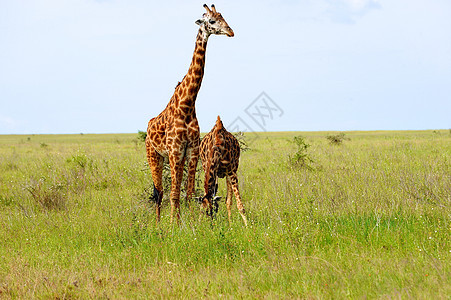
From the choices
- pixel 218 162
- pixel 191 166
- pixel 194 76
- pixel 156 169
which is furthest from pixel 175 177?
pixel 194 76

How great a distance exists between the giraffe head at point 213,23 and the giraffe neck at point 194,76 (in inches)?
8.5

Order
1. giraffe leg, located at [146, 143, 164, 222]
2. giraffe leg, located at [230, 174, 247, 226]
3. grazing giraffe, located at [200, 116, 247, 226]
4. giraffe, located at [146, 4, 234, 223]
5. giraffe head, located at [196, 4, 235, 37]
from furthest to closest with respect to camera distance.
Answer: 1. giraffe leg, located at [146, 143, 164, 222]
2. giraffe leg, located at [230, 174, 247, 226]
3. giraffe, located at [146, 4, 234, 223]
4. grazing giraffe, located at [200, 116, 247, 226]
5. giraffe head, located at [196, 4, 235, 37]

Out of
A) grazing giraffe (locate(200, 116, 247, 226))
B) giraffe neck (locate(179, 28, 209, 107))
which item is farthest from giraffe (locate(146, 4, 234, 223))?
grazing giraffe (locate(200, 116, 247, 226))

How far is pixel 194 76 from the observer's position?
6.48 m

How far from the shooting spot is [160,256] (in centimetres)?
522

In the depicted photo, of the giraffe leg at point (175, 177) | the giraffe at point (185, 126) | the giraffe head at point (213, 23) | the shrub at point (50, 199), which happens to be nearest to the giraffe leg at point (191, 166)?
the giraffe at point (185, 126)

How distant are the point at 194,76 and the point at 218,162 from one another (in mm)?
1432

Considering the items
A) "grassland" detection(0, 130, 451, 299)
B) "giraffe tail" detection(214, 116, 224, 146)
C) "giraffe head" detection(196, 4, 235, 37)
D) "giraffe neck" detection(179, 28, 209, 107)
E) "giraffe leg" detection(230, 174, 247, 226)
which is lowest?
"grassland" detection(0, 130, 451, 299)

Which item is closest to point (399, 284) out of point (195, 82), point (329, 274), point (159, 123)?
point (329, 274)

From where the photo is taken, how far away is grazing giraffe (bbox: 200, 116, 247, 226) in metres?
6.14

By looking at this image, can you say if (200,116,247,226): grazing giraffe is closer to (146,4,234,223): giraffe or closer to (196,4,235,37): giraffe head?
(146,4,234,223): giraffe

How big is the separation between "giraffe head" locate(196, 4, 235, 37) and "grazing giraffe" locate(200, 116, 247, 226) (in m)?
1.48

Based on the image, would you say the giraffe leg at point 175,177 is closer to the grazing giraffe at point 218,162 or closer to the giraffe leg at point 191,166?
the giraffe leg at point 191,166

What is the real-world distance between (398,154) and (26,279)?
1395cm
